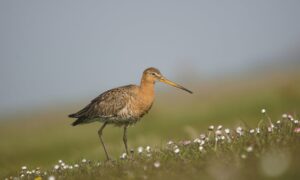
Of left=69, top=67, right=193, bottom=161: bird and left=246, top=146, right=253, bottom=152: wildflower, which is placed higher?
left=69, top=67, right=193, bottom=161: bird

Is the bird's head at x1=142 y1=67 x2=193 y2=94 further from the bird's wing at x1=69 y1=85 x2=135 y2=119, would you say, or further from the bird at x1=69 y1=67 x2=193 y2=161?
the bird's wing at x1=69 y1=85 x2=135 y2=119

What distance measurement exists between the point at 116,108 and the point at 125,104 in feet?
0.73

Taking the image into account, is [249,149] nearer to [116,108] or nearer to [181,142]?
[181,142]

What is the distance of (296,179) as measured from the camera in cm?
612

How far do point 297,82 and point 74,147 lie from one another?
30.0 ft

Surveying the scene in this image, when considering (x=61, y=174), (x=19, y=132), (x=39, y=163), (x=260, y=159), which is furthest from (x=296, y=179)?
(x=19, y=132)

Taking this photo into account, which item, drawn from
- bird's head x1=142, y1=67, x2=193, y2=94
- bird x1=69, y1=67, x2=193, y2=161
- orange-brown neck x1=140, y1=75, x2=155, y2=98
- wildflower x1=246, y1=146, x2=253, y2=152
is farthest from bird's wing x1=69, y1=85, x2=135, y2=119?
Result: wildflower x1=246, y1=146, x2=253, y2=152

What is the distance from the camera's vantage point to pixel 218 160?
7.50 metres

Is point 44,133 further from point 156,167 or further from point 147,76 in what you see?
point 156,167

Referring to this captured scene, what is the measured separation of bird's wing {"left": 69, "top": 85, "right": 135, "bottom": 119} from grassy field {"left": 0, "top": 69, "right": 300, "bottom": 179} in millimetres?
1414

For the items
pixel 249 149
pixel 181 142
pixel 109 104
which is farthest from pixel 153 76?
pixel 249 149

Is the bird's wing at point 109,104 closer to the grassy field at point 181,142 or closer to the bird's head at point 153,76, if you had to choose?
the bird's head at point 153,76

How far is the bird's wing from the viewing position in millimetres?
12852

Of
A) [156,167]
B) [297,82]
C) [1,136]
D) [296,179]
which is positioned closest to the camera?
[296,179]
